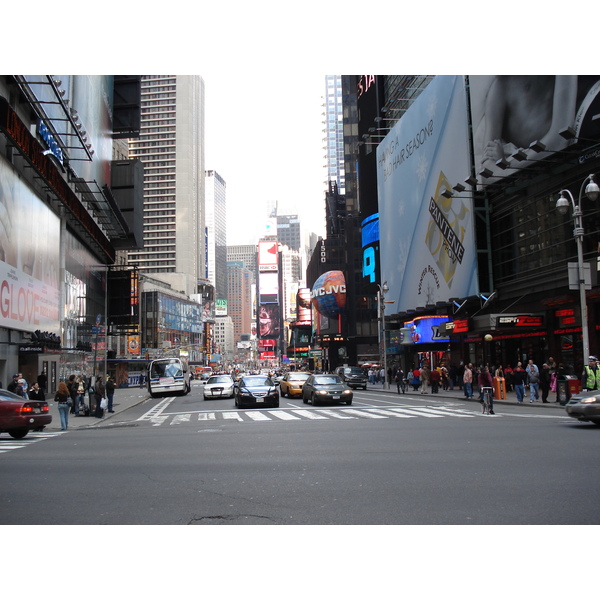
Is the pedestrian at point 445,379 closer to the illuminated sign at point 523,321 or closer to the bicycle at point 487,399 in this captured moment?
the illuminated sign at point 523,321

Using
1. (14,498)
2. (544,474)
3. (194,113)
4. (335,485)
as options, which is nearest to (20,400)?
(14,498)

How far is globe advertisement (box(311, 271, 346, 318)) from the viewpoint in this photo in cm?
10006

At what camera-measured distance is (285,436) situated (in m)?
15.9

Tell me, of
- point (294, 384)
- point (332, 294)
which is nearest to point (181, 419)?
point (294, 384)

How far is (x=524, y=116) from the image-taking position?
36.3m

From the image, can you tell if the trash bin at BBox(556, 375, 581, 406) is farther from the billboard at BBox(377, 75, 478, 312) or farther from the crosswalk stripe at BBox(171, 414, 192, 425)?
the billboard at BBox(377, 75, 478, 312)

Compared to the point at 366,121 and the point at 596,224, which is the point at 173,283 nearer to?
the point at 366,121

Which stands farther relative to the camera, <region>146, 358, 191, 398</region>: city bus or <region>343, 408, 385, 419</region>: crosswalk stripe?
<region>146, 358, 191, 398</region>: city bus

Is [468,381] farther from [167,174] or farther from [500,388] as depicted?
[167,174]

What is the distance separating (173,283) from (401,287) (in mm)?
119001

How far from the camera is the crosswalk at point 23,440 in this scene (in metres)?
15.4

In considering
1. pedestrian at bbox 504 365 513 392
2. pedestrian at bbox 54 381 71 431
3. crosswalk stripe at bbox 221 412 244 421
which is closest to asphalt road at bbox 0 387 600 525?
pedestrian at bbox 54 381 71 431

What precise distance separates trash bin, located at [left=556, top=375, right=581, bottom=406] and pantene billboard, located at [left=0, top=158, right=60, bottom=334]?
26666 mm

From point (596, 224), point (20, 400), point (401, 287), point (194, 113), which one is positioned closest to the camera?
point (20, 400)
